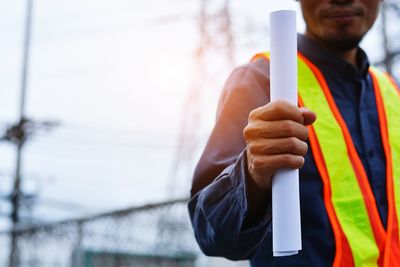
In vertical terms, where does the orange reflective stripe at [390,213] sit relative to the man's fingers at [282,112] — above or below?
below

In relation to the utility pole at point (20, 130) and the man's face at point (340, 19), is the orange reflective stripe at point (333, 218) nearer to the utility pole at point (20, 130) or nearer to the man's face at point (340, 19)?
the man's face at point (340, 19)

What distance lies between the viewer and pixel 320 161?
1.87 m

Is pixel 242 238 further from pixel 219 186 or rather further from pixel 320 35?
pixel 320 35

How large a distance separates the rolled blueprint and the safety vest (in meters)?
0.43

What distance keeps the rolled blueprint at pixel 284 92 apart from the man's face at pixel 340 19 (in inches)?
25.9

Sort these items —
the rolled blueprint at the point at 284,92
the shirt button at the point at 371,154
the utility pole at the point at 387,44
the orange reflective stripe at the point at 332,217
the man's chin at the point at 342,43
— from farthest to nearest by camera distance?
the utility pole at the point at 387,44
the man's chin at the point at 342,43
the shirt button at the point at 371,154
the orange reflective stripe at the point at 332,217
the rolled blueprint at the point at 284,92

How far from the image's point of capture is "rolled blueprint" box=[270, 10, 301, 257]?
54.8 inches

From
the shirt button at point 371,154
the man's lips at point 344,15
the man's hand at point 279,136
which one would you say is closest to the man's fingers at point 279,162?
the man's hand at point 279,136

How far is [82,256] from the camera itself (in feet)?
17.0

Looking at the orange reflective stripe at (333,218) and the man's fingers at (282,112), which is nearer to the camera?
the man's fingers at (282,112)

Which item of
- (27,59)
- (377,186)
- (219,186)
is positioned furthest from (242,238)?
(27,59)

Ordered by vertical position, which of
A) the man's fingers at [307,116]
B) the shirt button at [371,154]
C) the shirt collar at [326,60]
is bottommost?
the shirt button at [371,154]

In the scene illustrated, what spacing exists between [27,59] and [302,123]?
43.6 ft

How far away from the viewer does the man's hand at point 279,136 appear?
1.41 meters
